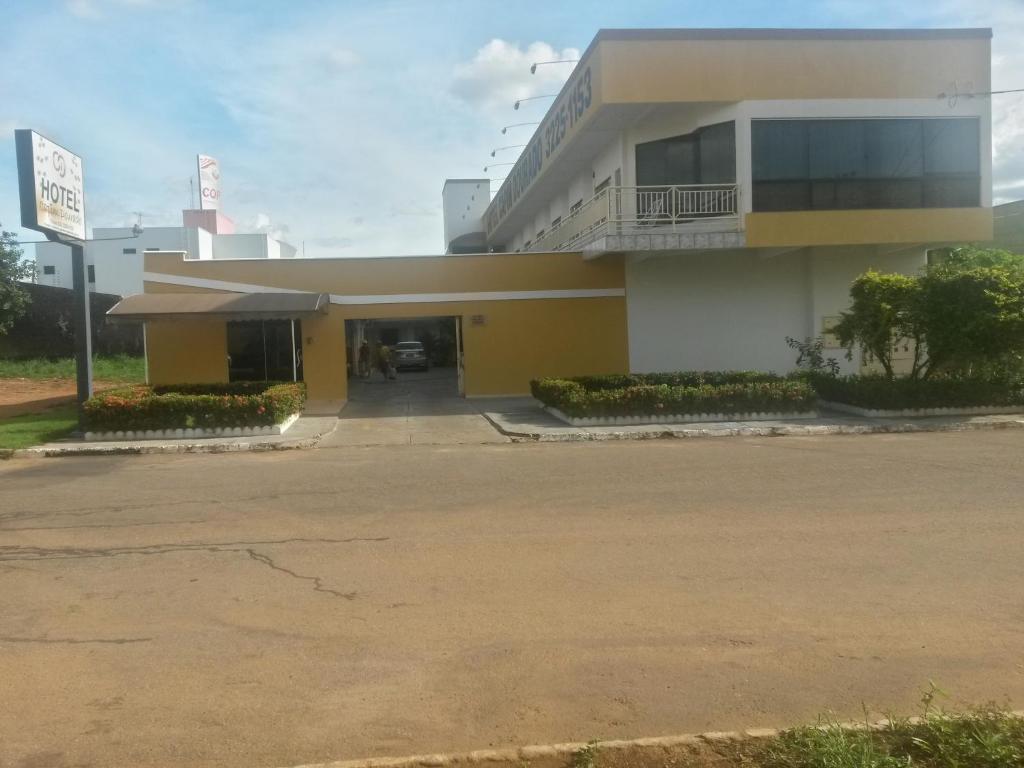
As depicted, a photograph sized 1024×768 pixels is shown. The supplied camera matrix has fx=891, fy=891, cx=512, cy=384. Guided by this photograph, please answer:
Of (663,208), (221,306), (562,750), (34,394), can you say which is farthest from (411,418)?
(562,750)

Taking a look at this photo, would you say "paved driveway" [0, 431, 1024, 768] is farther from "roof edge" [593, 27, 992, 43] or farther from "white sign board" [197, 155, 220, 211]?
"white sign board" [197, 155, 220, 211]

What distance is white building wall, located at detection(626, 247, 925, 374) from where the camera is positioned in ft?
68.0

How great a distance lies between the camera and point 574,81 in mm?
20578

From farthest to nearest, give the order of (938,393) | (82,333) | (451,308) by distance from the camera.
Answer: (451,308)
(938,393)
(82,333)

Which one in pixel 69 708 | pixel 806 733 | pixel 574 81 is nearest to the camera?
pixel 806 733

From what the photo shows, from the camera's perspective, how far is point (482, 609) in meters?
5.83

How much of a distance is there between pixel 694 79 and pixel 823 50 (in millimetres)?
2841

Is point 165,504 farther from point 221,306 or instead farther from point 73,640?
point 221,306

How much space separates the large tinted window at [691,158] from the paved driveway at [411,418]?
6.47 m

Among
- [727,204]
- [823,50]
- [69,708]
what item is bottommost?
[69,708]

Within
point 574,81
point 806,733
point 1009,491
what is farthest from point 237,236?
point 806,733

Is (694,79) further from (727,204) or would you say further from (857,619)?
(857,619)

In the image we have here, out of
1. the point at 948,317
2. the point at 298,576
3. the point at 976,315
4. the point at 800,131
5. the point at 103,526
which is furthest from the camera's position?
the point at 800,131

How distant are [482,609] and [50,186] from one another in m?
13.0
